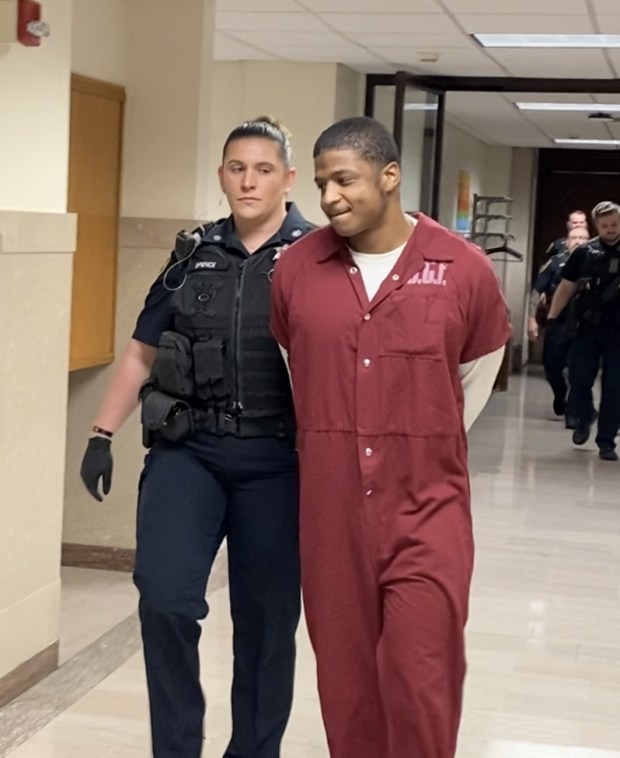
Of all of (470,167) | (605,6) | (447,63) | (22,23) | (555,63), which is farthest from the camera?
(470,167)

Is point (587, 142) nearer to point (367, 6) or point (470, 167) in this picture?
point (470, 167)

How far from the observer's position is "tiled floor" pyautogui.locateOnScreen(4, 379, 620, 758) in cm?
377

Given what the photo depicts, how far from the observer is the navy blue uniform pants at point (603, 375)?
9258mm

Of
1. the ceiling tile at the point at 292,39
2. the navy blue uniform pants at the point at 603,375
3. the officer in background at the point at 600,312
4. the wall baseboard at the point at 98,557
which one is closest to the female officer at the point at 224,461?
the wall baseboard at the point at 98,557

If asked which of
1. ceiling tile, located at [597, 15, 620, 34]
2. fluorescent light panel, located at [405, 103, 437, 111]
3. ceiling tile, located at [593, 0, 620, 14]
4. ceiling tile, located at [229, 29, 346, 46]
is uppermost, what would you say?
ceiling tile, located at [597, 15, 620, 34]

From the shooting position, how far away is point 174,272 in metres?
3.09

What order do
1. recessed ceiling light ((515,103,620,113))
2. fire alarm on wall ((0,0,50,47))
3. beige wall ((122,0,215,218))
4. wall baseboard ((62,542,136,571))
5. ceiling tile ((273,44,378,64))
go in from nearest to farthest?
fire alarm on wall ((0,0,50,47)) < beige wall ((122,0,215,218)) < wall baseboard ((62,542,136,571)) < ceiling tile ((273,44,378,64)) < recessed ceiling light ((515,103,620,113))

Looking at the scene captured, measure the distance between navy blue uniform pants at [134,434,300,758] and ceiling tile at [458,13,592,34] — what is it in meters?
4.46

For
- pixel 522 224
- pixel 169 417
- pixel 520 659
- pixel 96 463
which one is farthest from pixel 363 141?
pixel 522 224

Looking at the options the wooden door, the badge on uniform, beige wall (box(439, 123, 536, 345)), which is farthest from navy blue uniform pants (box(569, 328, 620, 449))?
the badge on uniform

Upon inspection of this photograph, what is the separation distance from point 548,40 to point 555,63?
3.19 feet

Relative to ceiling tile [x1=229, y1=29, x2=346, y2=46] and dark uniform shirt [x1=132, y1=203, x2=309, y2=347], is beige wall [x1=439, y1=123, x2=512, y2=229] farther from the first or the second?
dark uniform shirt [x1=132, y1=203, x2=309, y2=347]

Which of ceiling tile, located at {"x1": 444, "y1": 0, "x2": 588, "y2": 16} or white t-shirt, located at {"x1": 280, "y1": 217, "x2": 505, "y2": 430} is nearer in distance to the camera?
white t-shirt, located at {"x1": 280, "y1": 217, "x2": 505, "y2": 430}

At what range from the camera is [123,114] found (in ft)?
18.0
